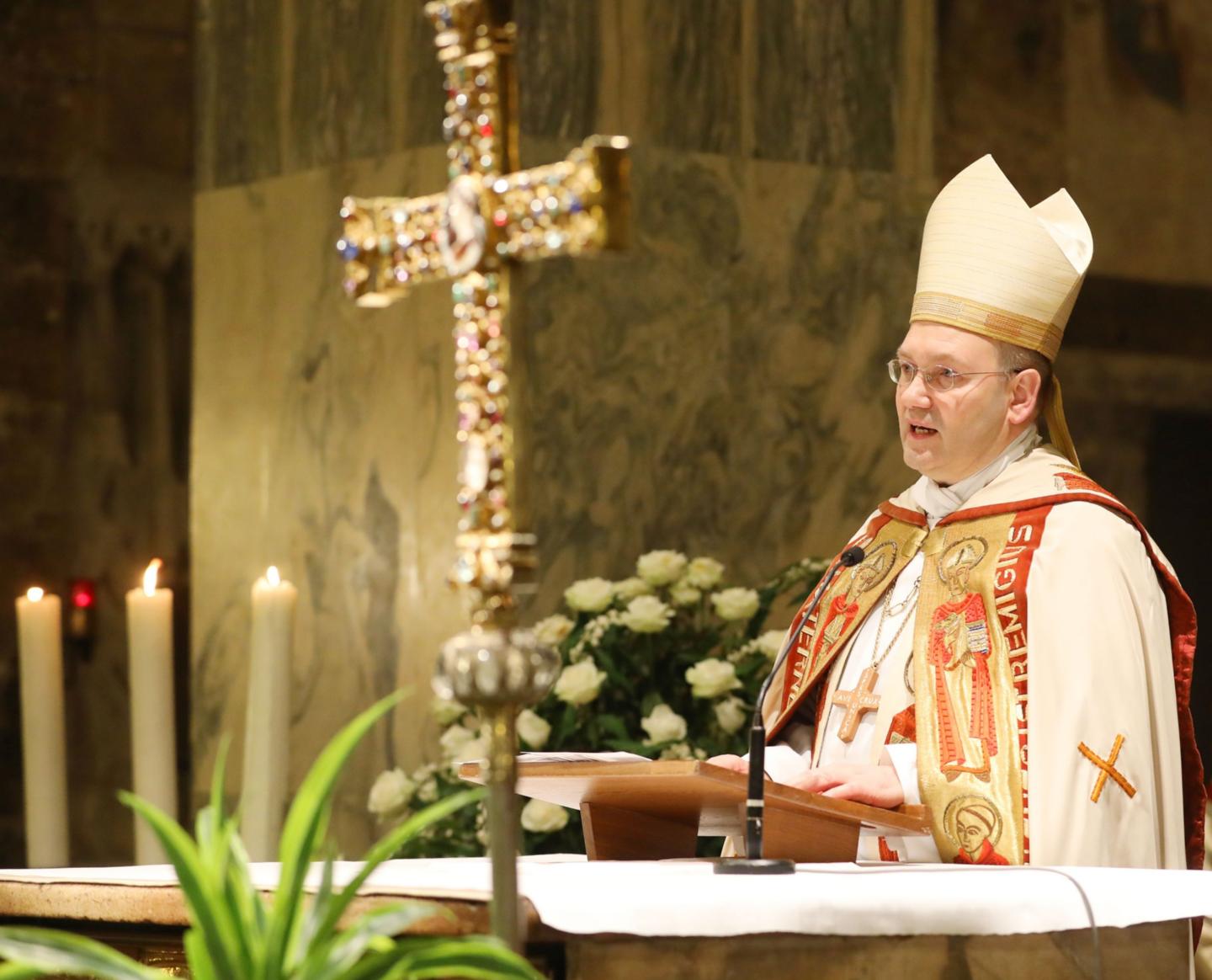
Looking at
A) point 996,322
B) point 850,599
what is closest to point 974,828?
point 850,599

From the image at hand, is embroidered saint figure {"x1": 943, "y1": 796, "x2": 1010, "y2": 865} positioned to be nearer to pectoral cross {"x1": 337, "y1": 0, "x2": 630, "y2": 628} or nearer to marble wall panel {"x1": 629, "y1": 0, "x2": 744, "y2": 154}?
pectoral cross {"x1": 337, "y1": 0, "x2": 630, "y2": 628}

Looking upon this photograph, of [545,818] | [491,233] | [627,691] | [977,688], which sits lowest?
[545,818]

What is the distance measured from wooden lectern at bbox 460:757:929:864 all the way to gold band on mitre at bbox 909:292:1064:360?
0.90 metres

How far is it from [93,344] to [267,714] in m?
3.02

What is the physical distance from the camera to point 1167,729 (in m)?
3.58

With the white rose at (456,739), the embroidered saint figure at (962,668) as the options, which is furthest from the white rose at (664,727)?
the embroidered saint figure at (962,668)

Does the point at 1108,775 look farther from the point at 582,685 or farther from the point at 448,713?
the point at 448,713

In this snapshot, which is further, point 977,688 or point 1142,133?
point 1142,133

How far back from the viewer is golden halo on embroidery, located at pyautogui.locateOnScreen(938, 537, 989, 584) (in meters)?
3.84

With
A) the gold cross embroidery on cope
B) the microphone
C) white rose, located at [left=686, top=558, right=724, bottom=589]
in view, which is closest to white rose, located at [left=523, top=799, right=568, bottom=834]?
white rose, located at [left=686, top=558, right=724, bottom=589]

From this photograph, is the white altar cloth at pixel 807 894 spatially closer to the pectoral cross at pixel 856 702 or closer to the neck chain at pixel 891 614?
the pectoral cross at pixel 856 702

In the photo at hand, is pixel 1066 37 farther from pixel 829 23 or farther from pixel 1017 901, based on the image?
pixel 1017 901

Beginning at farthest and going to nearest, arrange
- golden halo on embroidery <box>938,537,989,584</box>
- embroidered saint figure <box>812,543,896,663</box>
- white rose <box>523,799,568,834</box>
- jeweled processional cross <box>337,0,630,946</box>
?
white rose <box>523,799,568,834</box> < embroidered saint figure <box>812,543,896,663</box> < golden halo on embroidery <box>938,537,989,584</box> < jeweled processional cross <box>337,0,630,946</box>

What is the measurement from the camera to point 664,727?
4582 millimetres
